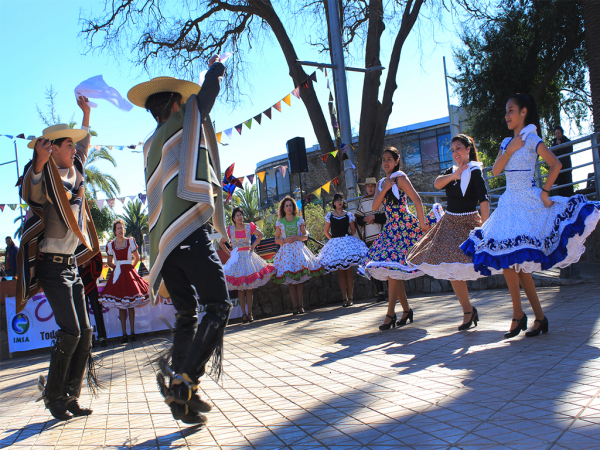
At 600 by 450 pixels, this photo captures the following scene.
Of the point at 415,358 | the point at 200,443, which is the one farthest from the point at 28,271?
the point at 415,358

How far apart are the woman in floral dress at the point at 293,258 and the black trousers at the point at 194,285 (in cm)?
610

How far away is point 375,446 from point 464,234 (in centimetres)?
335

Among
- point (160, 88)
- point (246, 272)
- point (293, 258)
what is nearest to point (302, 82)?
point (293, 258)

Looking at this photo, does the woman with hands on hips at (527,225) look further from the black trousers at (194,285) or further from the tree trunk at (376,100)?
the tree trunk at (376,100)

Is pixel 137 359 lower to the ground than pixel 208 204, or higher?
lower

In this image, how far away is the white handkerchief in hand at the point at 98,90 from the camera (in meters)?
3.74

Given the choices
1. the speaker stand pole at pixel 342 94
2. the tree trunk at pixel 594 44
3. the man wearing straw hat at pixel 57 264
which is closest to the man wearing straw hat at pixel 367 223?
the speaker stand pole at pixel 342 94

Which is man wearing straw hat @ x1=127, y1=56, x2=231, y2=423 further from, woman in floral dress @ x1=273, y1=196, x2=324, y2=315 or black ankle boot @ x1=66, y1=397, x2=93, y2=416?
woman in floral dress @ x1=273, y1=196, x2=324, y2=315

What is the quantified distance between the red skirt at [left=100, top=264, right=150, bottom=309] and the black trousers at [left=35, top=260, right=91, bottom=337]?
16.3ft

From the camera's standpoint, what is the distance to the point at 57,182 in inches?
143

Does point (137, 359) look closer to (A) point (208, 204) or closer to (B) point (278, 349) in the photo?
(B) point (278, 349)

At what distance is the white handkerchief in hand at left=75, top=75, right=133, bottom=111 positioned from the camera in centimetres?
374

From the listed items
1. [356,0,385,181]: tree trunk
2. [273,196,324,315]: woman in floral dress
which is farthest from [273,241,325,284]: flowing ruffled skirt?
[356,0,385,181]: tree trunk

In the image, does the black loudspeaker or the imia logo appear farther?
the black loudspeaker
